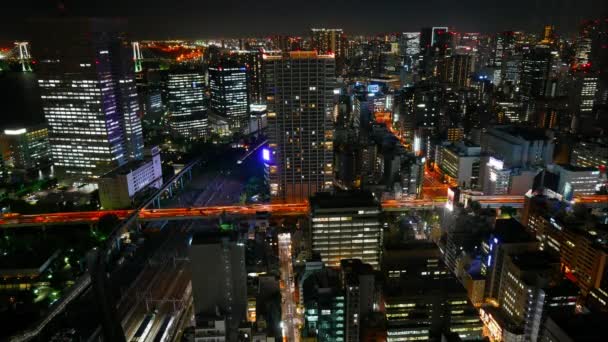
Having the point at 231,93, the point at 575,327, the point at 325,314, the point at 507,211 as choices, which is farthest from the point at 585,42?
the point at 575,327

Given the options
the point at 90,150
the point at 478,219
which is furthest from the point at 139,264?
the point at 478,219

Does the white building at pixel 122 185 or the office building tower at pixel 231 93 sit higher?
the office building tower at pixel 231 93

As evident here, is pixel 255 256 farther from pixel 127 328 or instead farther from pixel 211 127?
pixel 211 127

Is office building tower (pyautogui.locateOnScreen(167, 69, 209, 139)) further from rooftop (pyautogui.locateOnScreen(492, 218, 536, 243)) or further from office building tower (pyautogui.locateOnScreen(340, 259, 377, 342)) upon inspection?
office building tower (pyautogui.locateOnScreen(340, 259, 377, 342))

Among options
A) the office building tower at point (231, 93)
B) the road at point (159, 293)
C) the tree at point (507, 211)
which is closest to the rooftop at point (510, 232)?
the tree at point (507, 211)

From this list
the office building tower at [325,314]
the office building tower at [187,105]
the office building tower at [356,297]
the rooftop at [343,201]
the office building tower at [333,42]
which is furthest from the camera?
the office building tower at [333,42]

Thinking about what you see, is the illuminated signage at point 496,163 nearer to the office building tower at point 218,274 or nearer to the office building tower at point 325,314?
the office building tower at point 325,314

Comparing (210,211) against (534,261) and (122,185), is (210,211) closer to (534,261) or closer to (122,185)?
(122,185)
